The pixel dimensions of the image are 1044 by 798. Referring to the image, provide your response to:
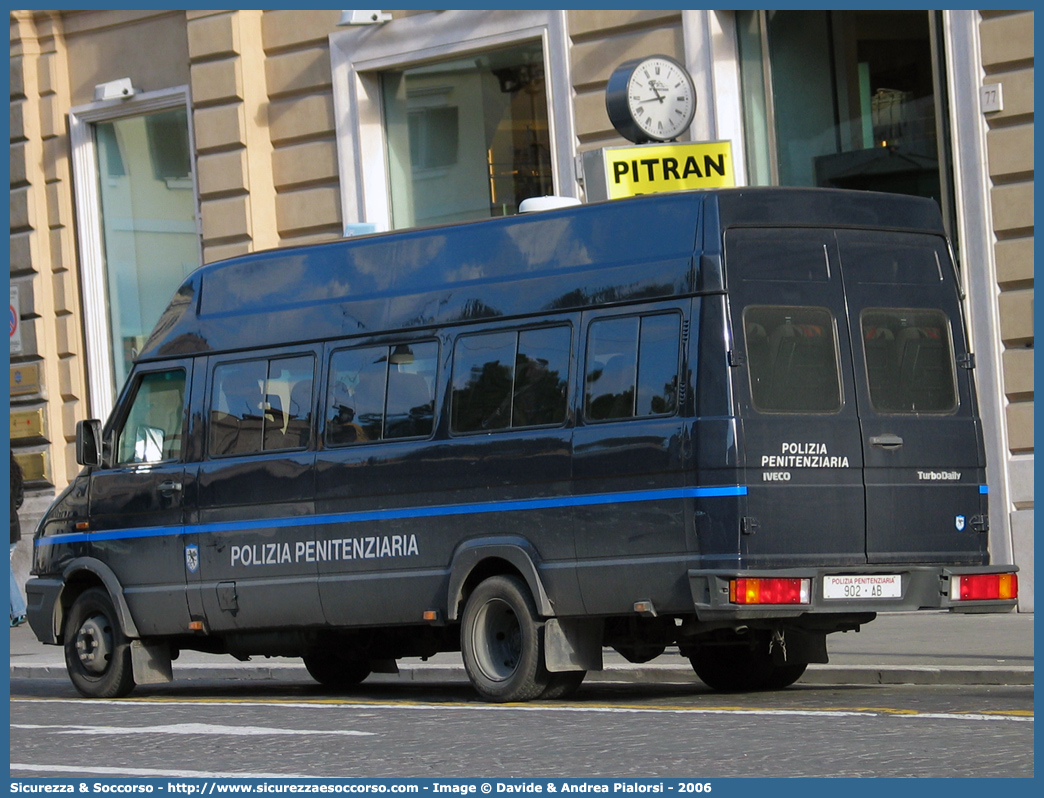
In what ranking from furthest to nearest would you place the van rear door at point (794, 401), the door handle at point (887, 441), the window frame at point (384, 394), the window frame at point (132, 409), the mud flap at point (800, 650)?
the window frame at point (132, 409), the window frame at point (384, 394), the mud flap at point (800, 650), the door handle at point (887, 441), the van rear door at point (794, 401)

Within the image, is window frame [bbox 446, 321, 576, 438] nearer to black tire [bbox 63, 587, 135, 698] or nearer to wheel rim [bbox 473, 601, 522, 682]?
wheel rim [bbox 473, 601, 522, 682]

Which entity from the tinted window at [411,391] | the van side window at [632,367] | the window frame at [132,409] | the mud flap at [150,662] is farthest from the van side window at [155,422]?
the van side window at [632,367]

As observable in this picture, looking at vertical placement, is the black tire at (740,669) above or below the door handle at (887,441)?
below

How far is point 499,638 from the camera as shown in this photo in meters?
11.1

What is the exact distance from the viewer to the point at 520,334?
436 inches

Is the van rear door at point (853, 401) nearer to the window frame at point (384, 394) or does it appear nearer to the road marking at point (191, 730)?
the window frame at point (384, 394)

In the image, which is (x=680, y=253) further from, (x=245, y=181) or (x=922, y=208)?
(x=245, y=181)

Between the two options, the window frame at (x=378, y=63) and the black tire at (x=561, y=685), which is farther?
the window frame at (x=378, y=63)

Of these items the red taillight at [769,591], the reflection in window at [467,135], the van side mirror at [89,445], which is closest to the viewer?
the red taillight at [769,591]

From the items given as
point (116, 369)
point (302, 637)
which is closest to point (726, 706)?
point (302, 637)

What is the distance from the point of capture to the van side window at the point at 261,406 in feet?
39.9

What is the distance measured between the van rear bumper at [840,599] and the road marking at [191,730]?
186 centimetres

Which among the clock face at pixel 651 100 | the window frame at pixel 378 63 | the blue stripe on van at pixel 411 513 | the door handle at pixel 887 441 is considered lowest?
the blue stripe on van at pixel 411 513

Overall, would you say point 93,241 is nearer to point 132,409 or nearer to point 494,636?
point 132,409
